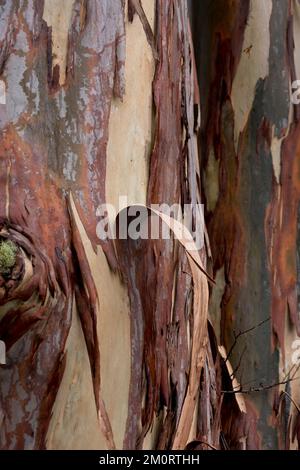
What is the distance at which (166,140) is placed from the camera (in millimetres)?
984

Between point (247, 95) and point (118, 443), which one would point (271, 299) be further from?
point (118, 443)

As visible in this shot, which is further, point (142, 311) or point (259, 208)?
point (259, 208)

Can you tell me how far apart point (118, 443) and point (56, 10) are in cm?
47

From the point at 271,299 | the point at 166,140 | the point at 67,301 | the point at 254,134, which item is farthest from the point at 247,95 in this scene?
the point at 67,301

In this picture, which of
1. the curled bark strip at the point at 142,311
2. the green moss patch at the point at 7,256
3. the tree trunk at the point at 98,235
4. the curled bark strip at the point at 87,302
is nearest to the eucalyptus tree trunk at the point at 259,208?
the tree trunk at the point at 98,235

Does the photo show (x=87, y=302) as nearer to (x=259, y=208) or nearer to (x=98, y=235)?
(x=98, y=235)

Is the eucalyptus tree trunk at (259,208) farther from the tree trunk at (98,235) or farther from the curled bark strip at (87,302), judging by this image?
the curled bark strip at (87,302)

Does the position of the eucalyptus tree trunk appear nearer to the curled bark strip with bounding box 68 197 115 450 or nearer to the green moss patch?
A: the curled bark strip with bounding box 68 197 115 450

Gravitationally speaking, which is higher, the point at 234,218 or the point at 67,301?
the point at 234,218

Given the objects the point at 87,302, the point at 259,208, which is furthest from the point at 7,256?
the point at 259,208

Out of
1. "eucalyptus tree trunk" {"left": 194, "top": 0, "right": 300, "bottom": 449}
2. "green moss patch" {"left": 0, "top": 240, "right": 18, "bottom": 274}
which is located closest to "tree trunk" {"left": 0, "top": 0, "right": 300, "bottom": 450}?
"green moss patch" {"left": 0, "top": 240, "right": 18, "bottom": 274}
